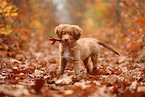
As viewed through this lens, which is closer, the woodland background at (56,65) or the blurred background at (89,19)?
the woodland background at (56,65)

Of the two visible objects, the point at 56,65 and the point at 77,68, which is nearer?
the point at 77,68

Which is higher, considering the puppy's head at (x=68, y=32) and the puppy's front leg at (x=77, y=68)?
the puppy's head at (x=68, y=32)

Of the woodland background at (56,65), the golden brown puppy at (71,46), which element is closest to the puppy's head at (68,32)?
the golden brown puppy at (71,46)

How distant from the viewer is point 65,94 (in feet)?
6.96

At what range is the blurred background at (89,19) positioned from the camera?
5.54 m

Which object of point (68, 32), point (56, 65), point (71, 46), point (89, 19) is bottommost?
point (56, 65)

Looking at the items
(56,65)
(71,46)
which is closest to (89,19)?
(56,65)

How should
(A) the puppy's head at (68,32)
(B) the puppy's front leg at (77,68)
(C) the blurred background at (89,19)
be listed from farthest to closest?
(C) the blurred background at (89,19) → (B) the puppy's front leg at (77,68) → (A) the puppy's head at (68,32)

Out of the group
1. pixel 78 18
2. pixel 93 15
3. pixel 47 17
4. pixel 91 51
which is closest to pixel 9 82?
pixel 91 51

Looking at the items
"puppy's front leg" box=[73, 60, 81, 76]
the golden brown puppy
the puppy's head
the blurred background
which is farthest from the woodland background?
the puppy's head

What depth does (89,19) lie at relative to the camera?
79.8 ft

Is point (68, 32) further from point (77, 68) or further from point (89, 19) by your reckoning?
point (89, 19)

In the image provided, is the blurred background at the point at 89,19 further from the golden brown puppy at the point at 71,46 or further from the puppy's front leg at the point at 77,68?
the puppy's front leg at the point at 77,68

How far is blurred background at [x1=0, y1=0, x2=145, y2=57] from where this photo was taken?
554 centimetres
